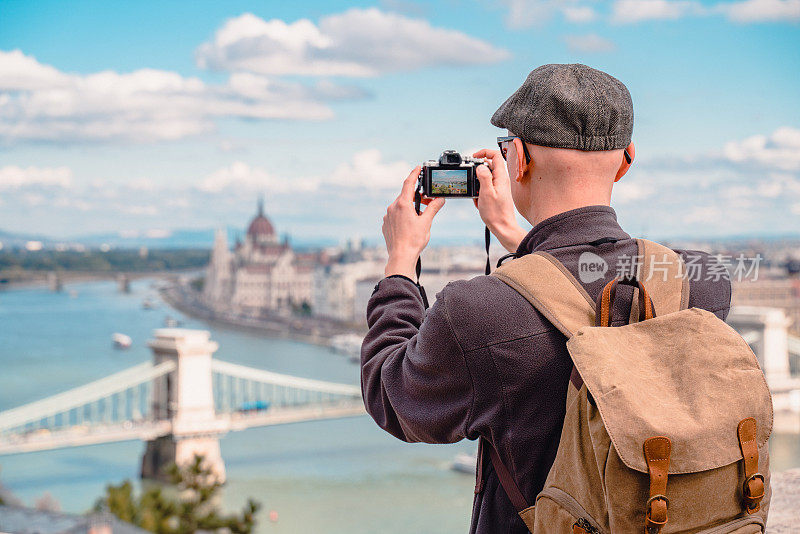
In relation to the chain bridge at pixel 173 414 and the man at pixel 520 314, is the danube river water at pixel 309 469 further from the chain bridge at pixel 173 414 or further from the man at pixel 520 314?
the man at pixel 520 314

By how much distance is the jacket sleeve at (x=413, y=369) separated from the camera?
0.49 metres

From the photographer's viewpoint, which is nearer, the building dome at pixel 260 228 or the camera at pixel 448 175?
the camera at pixel 448 175

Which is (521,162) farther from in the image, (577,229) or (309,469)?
(309,469)

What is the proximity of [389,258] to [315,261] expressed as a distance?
37.4 metres

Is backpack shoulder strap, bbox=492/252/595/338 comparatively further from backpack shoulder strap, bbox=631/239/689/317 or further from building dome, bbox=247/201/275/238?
building dome, bbox=247/201/275/238

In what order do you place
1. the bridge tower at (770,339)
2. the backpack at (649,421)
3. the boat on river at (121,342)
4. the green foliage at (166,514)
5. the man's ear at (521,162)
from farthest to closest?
the boat on river at (121,342), the bridge tower at (770,339), the green foliage at (166,514), the man's ear at (521,162), the backpack at (649,421)

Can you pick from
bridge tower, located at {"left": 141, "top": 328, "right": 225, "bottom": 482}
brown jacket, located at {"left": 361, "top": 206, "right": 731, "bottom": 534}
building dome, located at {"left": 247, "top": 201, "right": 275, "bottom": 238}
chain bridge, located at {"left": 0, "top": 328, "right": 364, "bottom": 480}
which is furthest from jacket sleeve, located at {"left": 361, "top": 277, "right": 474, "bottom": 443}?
building dome, located at {"left": 247, "top": 201, "right": 275, "bottom": 238}

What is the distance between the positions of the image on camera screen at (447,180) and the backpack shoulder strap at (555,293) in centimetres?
Answer: 13

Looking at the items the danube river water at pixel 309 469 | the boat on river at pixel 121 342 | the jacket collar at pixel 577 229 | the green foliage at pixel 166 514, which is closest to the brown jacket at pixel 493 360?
the jacket collar at pixel 577 229

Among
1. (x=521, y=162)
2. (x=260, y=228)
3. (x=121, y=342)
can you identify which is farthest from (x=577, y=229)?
(x=260, y=228)

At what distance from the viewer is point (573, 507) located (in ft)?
1.52

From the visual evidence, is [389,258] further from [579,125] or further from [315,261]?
[315,261]

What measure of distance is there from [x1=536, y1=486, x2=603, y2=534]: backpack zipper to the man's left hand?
0.16 m

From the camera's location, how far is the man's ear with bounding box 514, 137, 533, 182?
536mm
